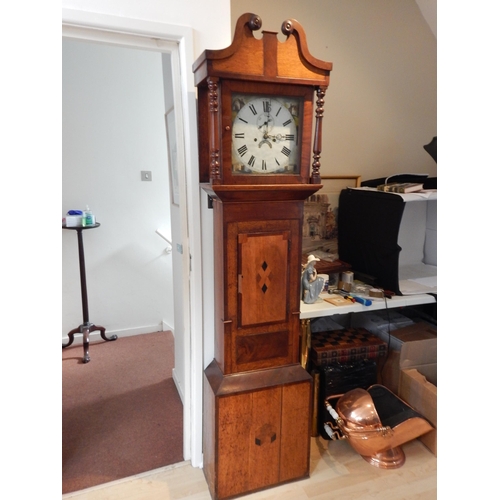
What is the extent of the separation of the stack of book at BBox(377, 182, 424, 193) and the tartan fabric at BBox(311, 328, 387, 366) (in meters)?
0.79

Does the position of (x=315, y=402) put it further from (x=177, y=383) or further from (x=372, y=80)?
(x=372, y=80)

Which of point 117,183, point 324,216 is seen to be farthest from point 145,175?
point 324,216

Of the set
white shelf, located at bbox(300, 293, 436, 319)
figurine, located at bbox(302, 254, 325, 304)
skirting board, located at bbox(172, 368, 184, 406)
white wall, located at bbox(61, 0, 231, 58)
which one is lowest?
skirting board, located at bbox(172, 368, 184, 406)

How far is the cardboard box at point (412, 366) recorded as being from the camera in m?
2.11

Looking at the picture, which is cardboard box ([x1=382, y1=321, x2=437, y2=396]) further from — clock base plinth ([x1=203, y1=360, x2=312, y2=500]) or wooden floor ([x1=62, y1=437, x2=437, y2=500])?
clock base plinth ([x1=203, y1=360, x2=312, y2=500])

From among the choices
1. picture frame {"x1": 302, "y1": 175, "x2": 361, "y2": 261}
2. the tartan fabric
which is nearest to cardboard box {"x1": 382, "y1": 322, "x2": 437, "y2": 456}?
the tartan fabric

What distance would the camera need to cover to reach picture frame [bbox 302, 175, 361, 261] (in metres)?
2.45

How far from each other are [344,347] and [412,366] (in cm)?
43

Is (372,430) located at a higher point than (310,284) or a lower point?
lower

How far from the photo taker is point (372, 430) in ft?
6.07
